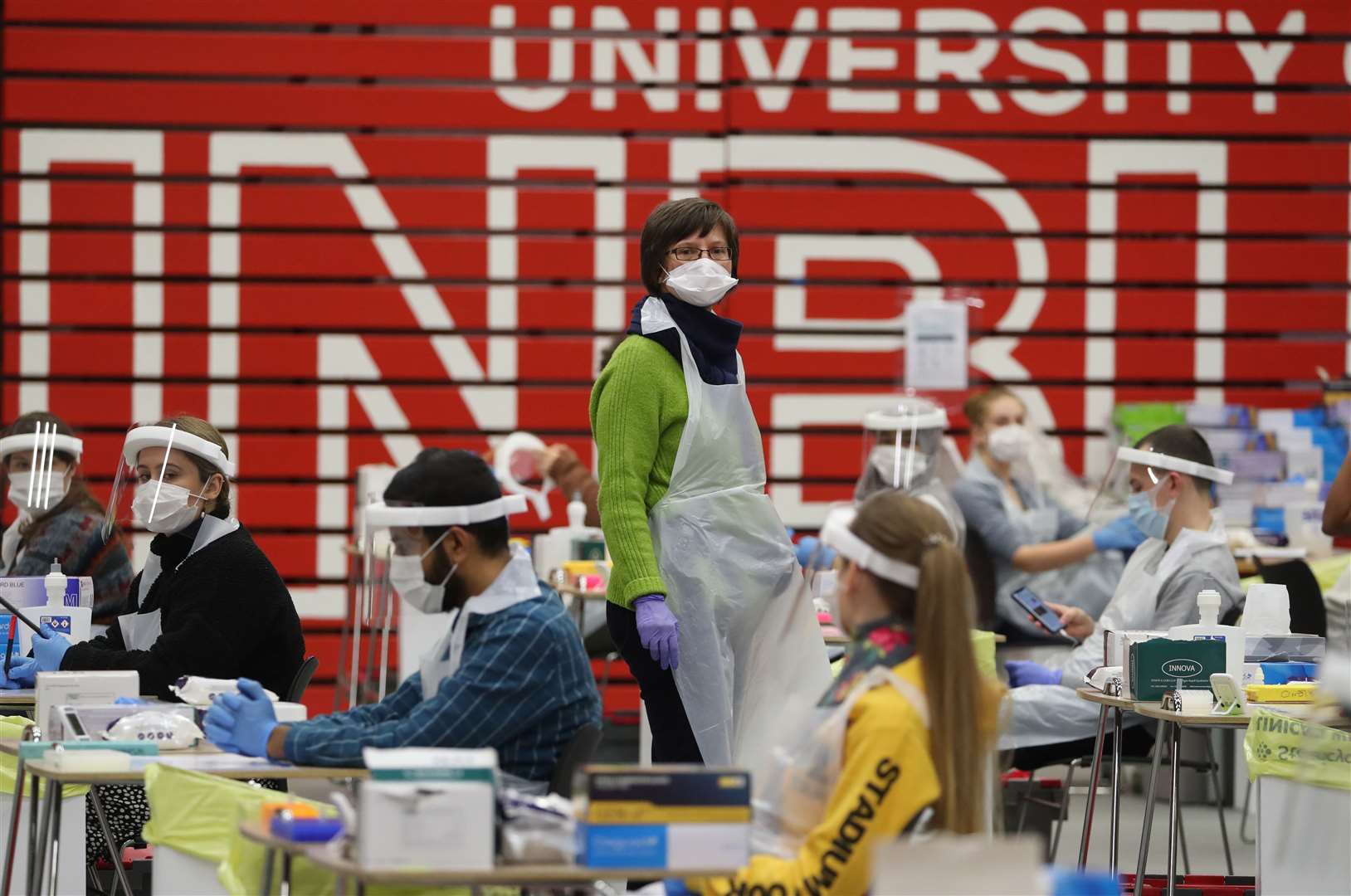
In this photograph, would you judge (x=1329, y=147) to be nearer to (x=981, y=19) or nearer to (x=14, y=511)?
(x=981, y=19)

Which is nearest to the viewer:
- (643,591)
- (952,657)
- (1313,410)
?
(952,657)

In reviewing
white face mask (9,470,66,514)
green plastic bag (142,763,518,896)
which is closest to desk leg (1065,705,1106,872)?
green plastic bag (142,763,518,896)

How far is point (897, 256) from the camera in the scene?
8.49 meters

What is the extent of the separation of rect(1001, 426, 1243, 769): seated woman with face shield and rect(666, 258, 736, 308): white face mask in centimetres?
152

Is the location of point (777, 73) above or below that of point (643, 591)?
above

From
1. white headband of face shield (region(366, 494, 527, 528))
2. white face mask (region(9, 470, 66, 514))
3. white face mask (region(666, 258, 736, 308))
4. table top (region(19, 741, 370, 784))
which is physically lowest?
table top (region(19, 741, 370, 784))

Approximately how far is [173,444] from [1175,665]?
229 centimetres

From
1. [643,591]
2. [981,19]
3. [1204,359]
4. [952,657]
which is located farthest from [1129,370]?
[952,657]

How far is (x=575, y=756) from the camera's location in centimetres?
296

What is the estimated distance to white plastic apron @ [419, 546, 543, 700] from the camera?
9.82ft

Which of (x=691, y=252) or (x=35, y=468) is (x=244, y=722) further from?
(x=35, y=468)

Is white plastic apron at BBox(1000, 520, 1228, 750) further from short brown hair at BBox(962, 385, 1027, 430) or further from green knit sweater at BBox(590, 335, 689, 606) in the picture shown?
short brown hair at BBox(962, 385, 1027, 430)

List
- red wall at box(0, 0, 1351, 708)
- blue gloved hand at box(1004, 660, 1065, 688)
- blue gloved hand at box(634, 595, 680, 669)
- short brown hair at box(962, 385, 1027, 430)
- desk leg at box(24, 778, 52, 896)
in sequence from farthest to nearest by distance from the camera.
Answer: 1. red wall at box(0, 0, 1351, 708)
2. short brown hair at box(962, 385, 1027, 430)
3. blue gloved hand at box(1004, 660, 1065, 688)
4. blue gloved hand at box(634, 595, 680, 669)
5. desk leg at box(24, 778, 52, 896)

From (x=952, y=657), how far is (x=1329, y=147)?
6977 mm
